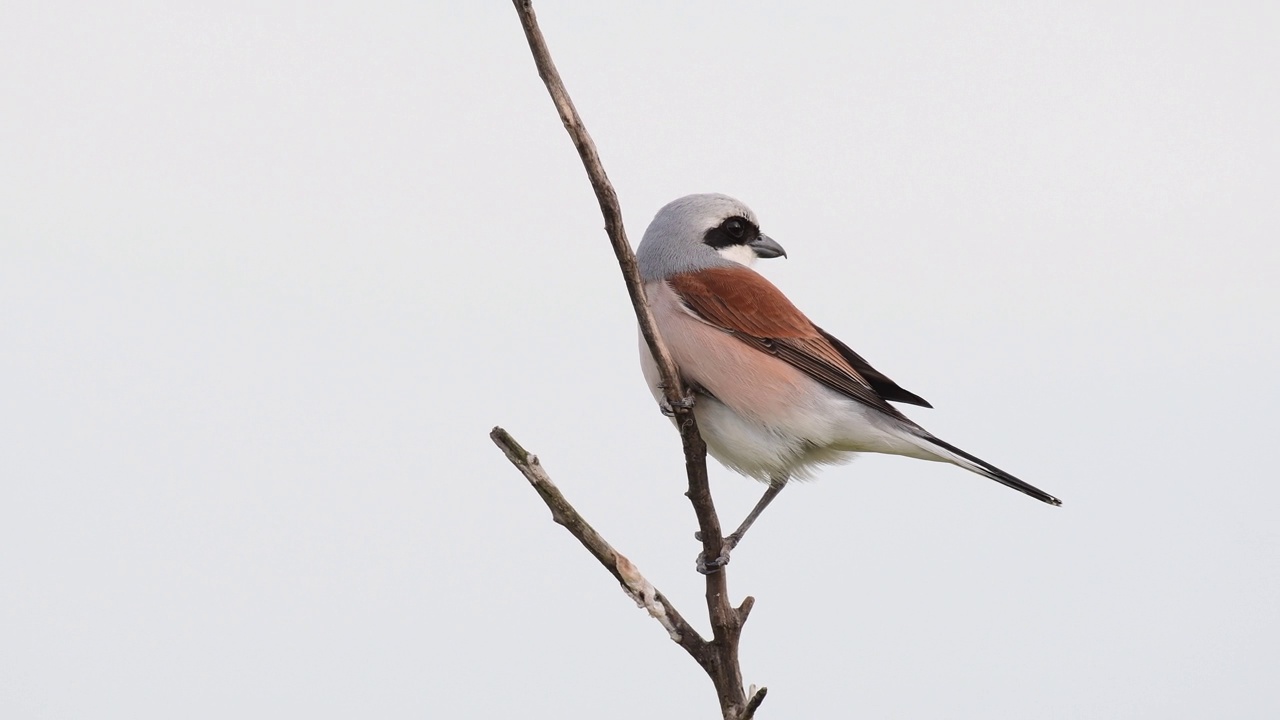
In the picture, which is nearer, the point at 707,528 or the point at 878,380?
the point at 707,528

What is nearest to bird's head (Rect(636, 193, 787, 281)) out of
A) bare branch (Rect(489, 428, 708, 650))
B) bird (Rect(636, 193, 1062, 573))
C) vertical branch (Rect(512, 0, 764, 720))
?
bird (Rect(636, 193, 1062, 573))

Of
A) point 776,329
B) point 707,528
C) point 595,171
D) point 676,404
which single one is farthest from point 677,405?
point 595,171

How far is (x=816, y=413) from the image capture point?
4.85 metres

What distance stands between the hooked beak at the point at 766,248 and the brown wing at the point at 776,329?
0.51 meters

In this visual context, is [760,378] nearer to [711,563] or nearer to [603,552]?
[711,563]

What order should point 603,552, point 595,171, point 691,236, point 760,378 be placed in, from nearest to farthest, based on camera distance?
point 595,171 → point 603,552 → point 760,378 → point 691,236

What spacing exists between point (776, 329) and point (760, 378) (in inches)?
12.5

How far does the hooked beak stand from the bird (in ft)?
1.36

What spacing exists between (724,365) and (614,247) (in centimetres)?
126

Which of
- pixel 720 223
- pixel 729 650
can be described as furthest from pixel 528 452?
pixel 720 223

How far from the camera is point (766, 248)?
18.6 ft

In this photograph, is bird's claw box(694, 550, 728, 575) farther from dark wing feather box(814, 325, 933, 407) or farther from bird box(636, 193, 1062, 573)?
dark wing feather box(814, 325, 933, 407)

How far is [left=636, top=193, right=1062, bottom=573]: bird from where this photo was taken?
4.73 meters

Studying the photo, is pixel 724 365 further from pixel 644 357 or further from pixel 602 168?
pixel 602 168
